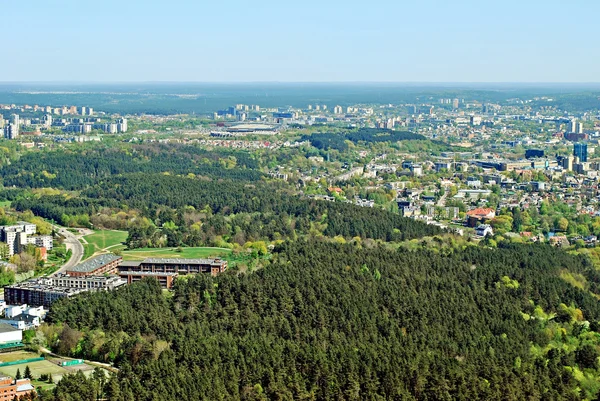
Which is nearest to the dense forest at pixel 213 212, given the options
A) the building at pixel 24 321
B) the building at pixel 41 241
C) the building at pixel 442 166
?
the building at pixel 41 241

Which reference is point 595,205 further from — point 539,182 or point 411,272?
point 411,272

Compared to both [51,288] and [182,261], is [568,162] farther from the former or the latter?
[51,288]

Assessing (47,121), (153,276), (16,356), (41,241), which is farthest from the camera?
(47,121)

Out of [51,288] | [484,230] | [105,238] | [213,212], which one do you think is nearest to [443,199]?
[484,230]

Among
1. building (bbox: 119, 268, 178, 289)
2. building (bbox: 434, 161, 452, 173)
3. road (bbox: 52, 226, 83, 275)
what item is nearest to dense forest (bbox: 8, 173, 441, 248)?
road (bbox: 52, 226, 83, 275)

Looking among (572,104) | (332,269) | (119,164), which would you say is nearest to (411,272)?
(332,269)

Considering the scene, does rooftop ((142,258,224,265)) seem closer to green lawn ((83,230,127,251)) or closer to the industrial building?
green lawn ((83,230,127,251))

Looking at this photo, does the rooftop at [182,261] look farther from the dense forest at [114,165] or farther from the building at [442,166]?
the building at [442,166]
